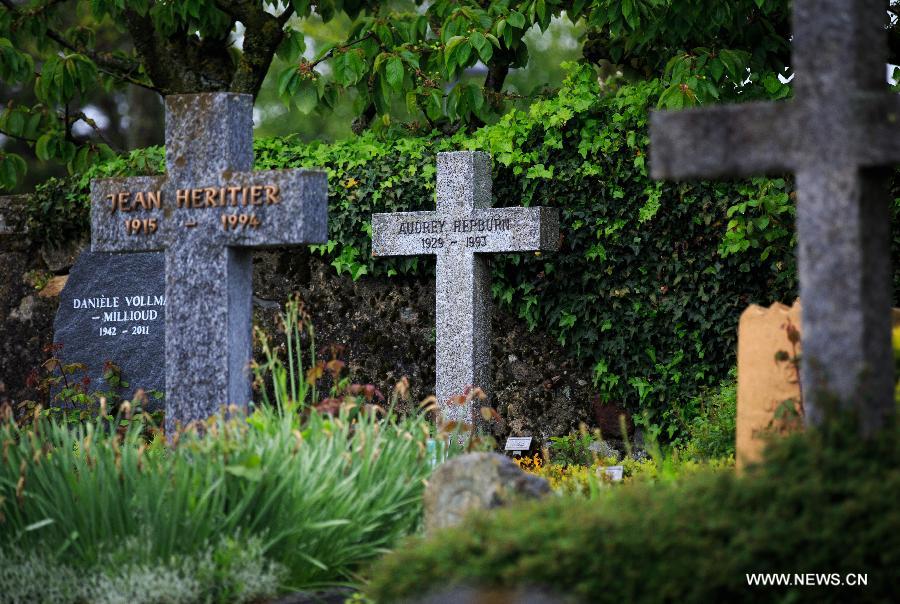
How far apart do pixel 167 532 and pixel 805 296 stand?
2.53 metres

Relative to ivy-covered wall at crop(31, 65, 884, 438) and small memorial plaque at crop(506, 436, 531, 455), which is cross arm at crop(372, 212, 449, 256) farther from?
small memorial plaque at crop(506, 436, 531, 455)

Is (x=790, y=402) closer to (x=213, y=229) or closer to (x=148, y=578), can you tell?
(x=148, y=578)

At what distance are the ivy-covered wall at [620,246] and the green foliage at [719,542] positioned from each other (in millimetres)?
4519

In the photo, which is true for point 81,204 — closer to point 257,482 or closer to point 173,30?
point 173,30

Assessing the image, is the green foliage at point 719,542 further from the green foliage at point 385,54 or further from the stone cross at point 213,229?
the green foliage at point 385,54

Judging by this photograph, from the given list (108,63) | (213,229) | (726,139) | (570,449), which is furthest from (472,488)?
(108,63)

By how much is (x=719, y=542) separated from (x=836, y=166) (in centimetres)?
137

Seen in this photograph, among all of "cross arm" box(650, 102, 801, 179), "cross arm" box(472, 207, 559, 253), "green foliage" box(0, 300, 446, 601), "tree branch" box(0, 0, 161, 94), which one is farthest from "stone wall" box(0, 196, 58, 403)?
"cross arm" box(650, 102, 801, 179)

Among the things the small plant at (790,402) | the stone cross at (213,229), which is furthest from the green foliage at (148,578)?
the small plant at (790,402)

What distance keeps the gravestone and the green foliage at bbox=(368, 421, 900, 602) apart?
6.83 m

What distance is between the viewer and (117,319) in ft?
33.7

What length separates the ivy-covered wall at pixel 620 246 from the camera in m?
8.33

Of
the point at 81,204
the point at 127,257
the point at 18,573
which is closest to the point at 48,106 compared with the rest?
the point at 81,204

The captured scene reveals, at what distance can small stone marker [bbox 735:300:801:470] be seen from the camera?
518cm
